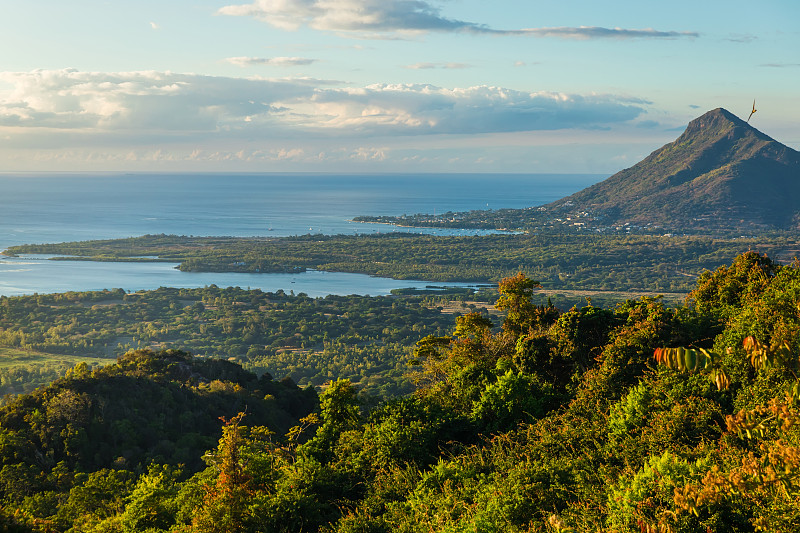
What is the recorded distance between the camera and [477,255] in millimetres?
125812

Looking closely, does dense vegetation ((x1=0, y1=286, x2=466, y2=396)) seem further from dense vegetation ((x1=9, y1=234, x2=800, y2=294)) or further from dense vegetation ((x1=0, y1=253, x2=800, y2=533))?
dense vegetation ((x1=9, y1=234, x2=800, y2=294))

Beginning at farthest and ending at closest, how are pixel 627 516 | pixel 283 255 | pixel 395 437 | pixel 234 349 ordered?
pixel 283 255 < pixel 234 349 < pixel 395 437 < pixel 627 516

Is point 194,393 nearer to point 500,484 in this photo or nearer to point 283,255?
point 500,484

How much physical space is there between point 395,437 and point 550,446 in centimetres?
405

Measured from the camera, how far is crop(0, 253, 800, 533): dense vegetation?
10.2 metres

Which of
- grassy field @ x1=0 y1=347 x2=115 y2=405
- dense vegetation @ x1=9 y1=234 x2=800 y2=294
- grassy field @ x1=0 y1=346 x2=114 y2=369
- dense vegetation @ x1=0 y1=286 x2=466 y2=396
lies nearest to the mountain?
dense vegetation @ x1=9 y1=234 x2=800 y2=294

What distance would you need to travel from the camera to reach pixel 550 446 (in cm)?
1584

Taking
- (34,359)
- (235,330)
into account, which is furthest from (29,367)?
(235,330)

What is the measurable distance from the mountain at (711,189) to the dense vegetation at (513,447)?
14485cm

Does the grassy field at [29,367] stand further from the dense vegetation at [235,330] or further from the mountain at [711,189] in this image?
the mountain at [711,189]

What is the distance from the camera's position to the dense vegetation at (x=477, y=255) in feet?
352

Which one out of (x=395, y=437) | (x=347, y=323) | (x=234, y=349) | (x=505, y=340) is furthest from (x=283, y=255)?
(x=395, y=437)

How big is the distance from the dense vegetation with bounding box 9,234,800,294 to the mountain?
30.4m

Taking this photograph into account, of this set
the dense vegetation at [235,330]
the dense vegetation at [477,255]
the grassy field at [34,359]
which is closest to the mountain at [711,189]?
the dense vegetation at [477,255]
